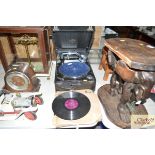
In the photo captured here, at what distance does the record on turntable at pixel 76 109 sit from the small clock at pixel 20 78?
23cm

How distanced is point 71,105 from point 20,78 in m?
Result: 0.41

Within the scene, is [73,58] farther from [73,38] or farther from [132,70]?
[132,70]

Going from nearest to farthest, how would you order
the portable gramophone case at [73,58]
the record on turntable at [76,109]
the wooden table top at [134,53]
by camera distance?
the wooden table top at [134,53] → the record on turntable at [76,109] → the portable gramophone case at [73,58]

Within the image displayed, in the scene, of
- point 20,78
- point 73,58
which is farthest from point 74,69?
point 20,78

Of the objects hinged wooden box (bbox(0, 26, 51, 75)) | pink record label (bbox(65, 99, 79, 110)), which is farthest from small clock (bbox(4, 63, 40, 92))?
pink record label (bbox(65, 99, 79, 110))

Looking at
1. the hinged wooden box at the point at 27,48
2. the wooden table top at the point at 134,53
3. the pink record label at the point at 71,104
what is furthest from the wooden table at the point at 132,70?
the hinged wooden box at the point at 27,48

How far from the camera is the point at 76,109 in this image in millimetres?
1068

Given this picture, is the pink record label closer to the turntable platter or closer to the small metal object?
the turntable platter

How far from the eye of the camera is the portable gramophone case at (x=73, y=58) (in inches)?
46.9

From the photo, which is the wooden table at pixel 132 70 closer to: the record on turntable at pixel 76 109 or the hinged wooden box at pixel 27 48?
the record on turntable at pixel 76 109

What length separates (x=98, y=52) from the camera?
64.7 inches

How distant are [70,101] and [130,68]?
0.51 metres

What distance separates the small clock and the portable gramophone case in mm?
192

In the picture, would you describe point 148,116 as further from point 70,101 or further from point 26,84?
point 26,84
